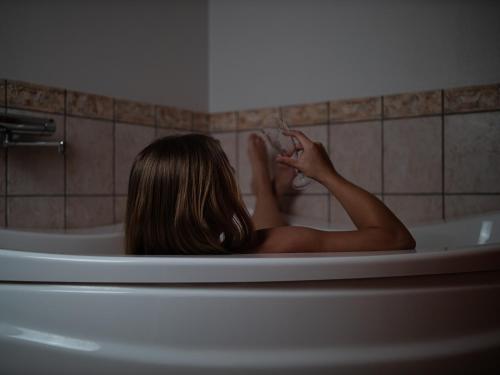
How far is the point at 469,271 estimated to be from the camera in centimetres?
77

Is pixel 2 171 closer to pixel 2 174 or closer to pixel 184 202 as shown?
pixel 2 174

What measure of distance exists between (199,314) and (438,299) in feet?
1.25

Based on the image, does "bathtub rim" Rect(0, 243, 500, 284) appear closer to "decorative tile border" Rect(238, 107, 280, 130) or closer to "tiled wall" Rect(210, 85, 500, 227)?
"tiled wall" Rect(210, 85, 500, 227)

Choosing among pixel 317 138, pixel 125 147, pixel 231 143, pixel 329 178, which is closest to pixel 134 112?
pixel 125 147

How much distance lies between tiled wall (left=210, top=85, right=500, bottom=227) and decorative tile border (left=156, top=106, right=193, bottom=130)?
0.44 metres

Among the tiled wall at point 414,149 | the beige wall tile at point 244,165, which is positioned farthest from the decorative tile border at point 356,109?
the beige wall tile at point 244,165

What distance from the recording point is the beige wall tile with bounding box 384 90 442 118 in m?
1.59

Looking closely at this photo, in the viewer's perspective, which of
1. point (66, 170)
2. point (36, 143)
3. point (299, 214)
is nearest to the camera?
point (36, 143)

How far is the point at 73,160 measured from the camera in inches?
60.4

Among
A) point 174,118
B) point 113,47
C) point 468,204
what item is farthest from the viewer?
point 174,118

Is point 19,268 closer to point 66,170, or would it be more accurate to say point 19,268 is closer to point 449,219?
point 66,170

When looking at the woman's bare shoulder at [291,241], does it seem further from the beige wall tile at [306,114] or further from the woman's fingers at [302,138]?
the beige wall tile at [306,114]

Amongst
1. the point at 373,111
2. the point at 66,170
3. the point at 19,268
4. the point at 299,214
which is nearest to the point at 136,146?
the point at 66,170

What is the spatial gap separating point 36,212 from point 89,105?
1.32ft
